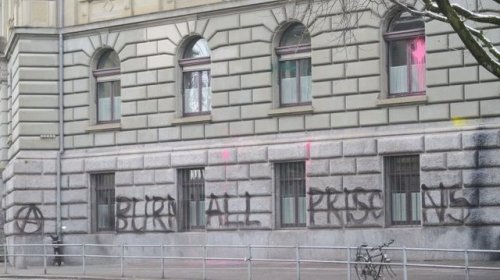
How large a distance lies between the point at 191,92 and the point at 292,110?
177 inches

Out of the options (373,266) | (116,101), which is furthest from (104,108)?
(373,266)

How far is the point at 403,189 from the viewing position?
30516mm

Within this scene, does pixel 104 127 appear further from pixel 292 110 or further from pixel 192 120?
pixel 292 110

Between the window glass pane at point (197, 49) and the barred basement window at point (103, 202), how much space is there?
5.13 m

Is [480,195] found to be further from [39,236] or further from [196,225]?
[39,236]

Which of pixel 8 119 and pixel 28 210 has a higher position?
pixel 8 119

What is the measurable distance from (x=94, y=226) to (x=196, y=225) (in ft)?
14.8

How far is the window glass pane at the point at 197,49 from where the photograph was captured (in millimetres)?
35250

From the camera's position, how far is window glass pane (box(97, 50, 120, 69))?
37.7 m

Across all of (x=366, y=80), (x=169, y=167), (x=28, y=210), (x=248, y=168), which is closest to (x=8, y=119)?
(x=28, y=210)

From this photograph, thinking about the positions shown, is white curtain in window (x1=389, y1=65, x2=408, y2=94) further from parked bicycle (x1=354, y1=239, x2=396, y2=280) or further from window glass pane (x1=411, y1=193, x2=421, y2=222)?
parked bicycle (x1=354, y1=239, x2=396, y2=280)

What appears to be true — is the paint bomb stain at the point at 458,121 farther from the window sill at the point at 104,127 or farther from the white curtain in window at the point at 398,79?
the window sill at the point at 104,127

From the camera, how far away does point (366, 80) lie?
102 ft

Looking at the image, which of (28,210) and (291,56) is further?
(28,210)
